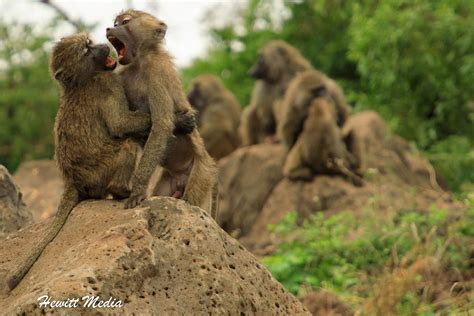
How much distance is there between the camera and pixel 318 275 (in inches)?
350

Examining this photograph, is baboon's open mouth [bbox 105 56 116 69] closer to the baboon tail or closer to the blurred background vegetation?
the baboon tail

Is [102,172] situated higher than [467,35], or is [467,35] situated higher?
[467,35]

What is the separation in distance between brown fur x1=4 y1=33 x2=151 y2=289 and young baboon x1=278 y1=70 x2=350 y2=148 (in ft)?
21.2

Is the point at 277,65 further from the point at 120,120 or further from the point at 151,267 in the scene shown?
the point at 151,267

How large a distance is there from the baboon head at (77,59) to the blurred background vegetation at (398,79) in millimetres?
6102

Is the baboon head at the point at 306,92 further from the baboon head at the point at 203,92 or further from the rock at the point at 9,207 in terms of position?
the rock at the point at 9,207

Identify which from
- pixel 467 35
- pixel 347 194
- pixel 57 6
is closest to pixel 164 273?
pixel 347 194

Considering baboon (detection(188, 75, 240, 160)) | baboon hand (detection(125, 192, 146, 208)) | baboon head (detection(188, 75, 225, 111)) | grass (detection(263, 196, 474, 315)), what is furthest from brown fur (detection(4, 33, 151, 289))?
baboon head (detection(188, 75, 225, 111))

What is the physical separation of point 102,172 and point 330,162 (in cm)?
654

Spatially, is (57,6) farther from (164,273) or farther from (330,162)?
(164,273)

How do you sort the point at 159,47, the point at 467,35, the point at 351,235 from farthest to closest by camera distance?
the point at 467,35 → the point at 351,235 → the point at 159,47

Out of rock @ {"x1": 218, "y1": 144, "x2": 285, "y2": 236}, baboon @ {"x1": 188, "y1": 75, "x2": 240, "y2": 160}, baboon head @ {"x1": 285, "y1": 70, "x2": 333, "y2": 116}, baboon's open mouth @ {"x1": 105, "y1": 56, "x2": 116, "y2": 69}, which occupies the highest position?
baboon's open mouth @ {"x1": 105, "y1": 56, "x2": 116, "y2": 69}

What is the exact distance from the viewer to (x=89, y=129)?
5.63 m

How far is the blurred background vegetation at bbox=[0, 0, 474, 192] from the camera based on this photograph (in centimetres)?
1358
